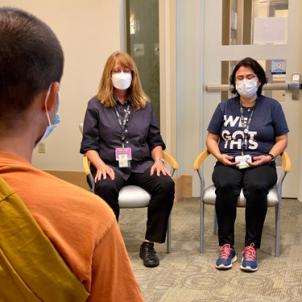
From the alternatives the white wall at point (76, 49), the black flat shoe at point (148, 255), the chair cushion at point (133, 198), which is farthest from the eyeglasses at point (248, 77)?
the white wall at point (76, 49)

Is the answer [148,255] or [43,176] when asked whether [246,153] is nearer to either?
[148,255]

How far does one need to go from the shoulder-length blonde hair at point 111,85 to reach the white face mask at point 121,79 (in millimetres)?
35

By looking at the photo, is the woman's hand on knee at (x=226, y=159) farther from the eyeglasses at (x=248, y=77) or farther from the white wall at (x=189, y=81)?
the white wall at (x=189, y=81)

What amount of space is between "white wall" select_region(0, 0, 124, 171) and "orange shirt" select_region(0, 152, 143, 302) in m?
3.33

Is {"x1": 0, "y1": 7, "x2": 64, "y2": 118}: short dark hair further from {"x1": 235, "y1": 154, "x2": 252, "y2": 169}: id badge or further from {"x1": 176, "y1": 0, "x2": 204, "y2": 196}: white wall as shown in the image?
{"x1": 176, "y1": 0, "x2": 204, "y2": 196}: white wall

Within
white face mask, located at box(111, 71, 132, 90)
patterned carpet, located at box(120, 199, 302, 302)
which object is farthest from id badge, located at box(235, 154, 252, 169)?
white face mask, located at box(111, 71, 132, 90)

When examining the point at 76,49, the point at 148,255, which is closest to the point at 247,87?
the point at 148,255

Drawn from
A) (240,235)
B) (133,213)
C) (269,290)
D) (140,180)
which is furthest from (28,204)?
(133,213)

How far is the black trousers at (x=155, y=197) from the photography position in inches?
103

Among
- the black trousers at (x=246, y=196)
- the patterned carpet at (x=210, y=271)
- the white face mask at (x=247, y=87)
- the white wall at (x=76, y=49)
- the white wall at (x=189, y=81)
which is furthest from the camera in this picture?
the white wall at (x=76, y=49)

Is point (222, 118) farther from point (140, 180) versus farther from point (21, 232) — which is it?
point (21, 232)

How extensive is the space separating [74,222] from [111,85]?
221 cm

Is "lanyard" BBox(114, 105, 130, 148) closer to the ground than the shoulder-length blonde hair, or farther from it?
closer to the ground

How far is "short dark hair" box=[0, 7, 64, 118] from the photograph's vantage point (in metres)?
0.69
